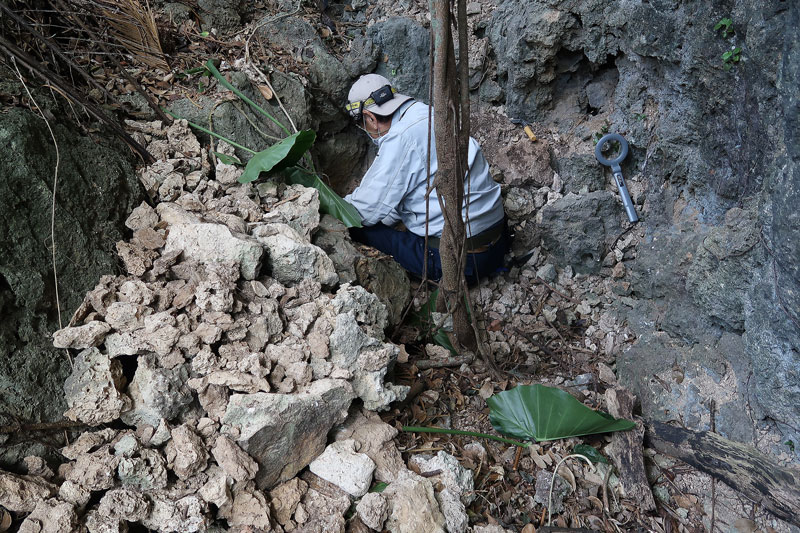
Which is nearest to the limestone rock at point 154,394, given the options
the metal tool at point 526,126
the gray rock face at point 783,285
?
the gray rock face at point 783,285

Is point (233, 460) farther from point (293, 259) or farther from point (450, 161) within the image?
point (450, 161)

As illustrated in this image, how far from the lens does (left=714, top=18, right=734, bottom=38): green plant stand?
255cm

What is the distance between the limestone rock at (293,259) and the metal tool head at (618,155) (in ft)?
6.70

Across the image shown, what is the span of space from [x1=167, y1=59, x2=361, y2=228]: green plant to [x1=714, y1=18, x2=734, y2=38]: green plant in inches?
82.4

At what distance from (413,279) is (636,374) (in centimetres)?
153

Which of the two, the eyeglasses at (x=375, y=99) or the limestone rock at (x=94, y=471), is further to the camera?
the eyeglasses at (x=375, y=99)

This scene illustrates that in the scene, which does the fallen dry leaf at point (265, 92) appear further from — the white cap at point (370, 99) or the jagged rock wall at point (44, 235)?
the jagged rock wall at point (44, 235)

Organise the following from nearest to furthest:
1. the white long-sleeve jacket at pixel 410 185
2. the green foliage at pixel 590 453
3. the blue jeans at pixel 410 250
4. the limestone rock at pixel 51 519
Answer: the limestone rock at pixel 51 519 < the green foliage at pixel 590 453 < the white long-sleeve jacket at pixel 410 185 < the blue jeans at pixel 410 250

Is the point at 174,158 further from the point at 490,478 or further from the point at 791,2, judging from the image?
the point at 791,2

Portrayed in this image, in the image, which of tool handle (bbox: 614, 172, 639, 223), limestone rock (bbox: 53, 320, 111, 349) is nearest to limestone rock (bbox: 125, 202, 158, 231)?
limestone rock (bbox: 53, 320, 111, 349)

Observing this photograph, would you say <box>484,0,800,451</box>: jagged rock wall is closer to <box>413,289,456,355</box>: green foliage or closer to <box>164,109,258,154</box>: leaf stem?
<box>413,289,456,355</box>: green foliage

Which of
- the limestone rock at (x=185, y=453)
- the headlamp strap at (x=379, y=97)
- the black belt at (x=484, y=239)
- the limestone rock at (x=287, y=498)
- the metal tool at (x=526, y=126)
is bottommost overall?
the black belt at (x=484, y=239)

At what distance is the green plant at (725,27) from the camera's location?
2548 mm

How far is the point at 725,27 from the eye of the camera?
8.46 feet
